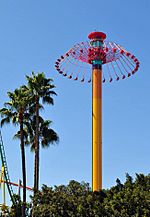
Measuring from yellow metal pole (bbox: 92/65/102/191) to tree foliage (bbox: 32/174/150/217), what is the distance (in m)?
14.2

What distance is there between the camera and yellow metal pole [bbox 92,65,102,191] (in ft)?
180

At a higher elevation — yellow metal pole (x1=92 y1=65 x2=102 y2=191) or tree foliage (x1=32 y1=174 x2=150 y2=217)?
yellow metal pole (x1=92 y1=65 x2=102 y2=191)

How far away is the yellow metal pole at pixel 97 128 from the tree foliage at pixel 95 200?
46.7 ft

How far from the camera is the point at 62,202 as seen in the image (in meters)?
37.7

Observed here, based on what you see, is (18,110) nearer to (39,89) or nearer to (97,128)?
(39,89)

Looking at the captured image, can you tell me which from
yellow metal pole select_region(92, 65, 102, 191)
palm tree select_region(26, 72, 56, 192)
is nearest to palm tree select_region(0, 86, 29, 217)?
palm tree select_region(26, 72, 56, 192)

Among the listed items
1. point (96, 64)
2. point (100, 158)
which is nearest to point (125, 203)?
point (100, 158)

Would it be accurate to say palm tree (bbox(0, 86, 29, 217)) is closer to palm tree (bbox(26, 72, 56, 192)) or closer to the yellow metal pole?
palm tree (bbox(26, 72, 56, 192))

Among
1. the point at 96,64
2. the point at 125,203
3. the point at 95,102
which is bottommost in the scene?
the point at 125,203

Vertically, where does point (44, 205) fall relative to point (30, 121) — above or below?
below

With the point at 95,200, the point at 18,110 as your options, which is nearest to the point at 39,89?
the point at 18,110

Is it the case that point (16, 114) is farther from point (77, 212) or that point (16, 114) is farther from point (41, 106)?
point (77, 212)

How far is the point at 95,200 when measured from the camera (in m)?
36.9

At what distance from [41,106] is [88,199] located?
14003 mm
